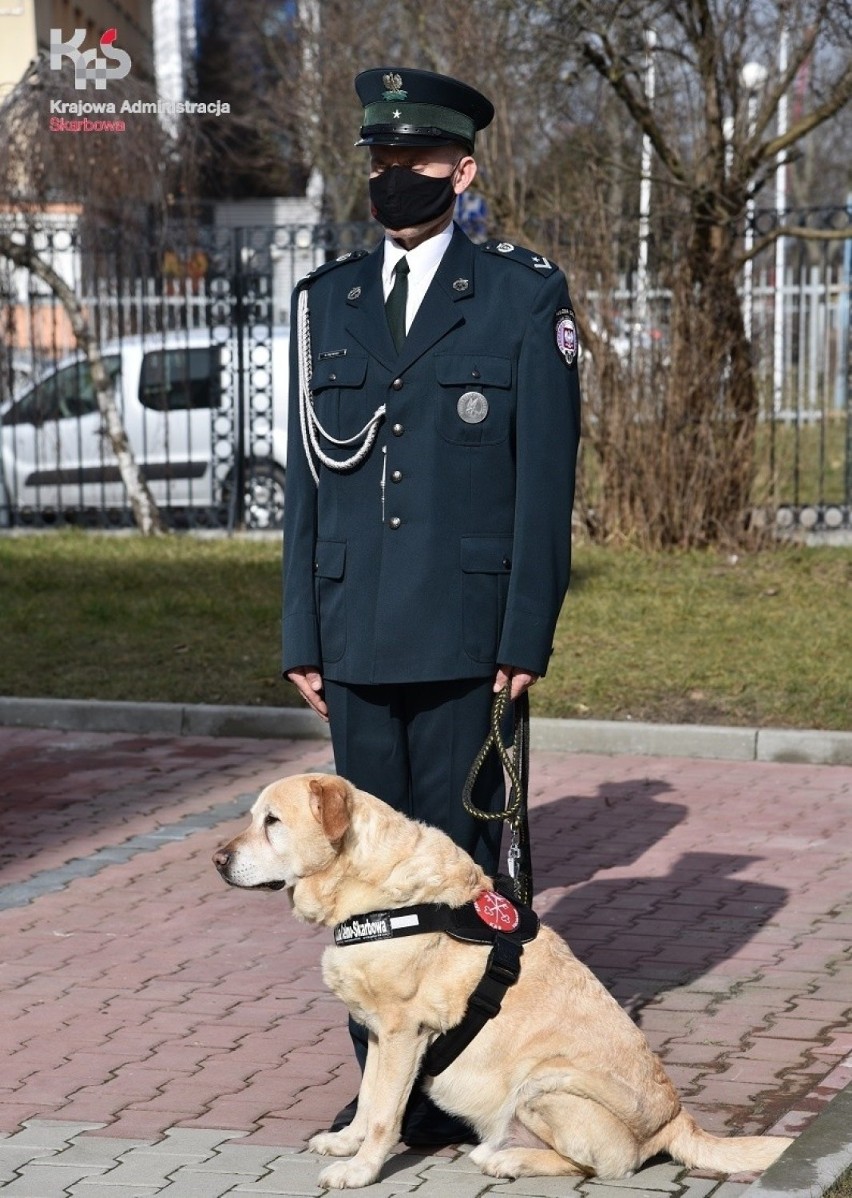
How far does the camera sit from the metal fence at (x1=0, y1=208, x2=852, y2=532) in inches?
659

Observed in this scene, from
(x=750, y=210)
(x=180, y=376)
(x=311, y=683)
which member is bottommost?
(x=311, y=683)

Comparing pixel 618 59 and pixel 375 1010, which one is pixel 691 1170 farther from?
pixel 618 59

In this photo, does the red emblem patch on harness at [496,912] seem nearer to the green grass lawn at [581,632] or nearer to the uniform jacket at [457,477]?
the uniform jacket at [457,477]

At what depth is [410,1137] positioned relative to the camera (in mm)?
4527

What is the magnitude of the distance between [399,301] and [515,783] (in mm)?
1233

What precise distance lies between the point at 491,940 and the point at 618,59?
11096mm

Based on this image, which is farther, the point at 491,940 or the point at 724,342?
the point at 724,342

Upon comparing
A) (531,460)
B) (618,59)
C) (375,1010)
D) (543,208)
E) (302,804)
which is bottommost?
(375,1010)

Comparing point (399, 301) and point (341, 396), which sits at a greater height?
point (399, 301)

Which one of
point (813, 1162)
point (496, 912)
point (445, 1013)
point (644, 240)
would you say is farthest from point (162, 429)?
point (813, 1162)

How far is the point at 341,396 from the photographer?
4449 millimetres

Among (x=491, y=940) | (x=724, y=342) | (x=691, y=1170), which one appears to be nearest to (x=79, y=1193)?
(x=491, y=940)

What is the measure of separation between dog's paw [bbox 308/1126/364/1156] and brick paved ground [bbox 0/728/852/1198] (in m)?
0.04

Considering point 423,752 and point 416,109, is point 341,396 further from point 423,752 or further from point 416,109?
point 423,752
